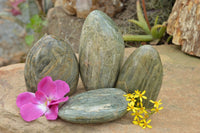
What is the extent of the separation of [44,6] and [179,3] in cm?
227

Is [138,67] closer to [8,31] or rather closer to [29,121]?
[29,121]

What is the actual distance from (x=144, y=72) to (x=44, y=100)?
0.56 m

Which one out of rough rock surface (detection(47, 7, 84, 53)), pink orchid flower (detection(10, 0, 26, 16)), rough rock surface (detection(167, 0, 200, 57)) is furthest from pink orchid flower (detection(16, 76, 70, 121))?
rough rock surface (detection(47, 7, 84, 53))

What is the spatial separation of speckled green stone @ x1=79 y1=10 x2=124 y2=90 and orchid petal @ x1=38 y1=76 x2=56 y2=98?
228 millimetres

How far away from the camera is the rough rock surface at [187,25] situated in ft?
8.27

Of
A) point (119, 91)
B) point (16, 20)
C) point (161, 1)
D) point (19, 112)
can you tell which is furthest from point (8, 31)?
point (161, 1)

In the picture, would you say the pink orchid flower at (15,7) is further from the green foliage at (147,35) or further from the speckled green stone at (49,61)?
the green foliage at (147,35)

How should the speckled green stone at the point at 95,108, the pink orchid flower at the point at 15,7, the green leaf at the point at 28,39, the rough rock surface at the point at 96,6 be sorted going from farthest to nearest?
the rough rock surface at the point at 96,6 → the green leaf at the point at 28,39 → the pink orchid flower at the point at 15,7 → the speckled green stone at the point at 95,108

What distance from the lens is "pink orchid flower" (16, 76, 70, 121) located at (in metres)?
1.28

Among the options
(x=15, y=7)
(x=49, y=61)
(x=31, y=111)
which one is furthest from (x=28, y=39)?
(x=31, y=111)

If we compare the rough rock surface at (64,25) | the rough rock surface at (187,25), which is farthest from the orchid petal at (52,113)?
the rough rock surface at (64,25)

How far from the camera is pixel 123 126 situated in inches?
49.9

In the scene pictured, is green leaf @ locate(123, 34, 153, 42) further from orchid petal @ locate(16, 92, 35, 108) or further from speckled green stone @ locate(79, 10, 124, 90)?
orchid petal @ locate(16, 92, 35, 108)

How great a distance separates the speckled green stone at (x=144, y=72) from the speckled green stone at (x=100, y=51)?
3.1 inches
